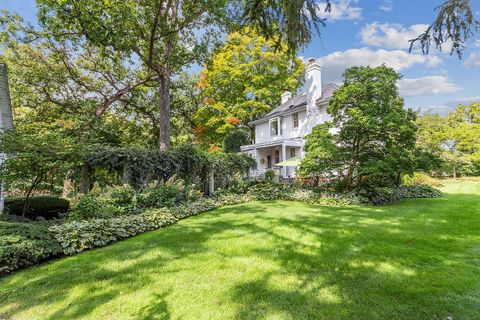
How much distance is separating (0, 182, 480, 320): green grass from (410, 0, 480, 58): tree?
363 cm

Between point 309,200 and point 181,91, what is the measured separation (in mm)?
18165

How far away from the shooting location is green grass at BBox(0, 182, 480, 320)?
9.25 feet

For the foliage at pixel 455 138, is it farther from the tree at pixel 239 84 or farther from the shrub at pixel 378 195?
the tree at pixel 239 84

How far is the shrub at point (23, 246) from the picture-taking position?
13.4 ft

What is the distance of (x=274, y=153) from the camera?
22656mm

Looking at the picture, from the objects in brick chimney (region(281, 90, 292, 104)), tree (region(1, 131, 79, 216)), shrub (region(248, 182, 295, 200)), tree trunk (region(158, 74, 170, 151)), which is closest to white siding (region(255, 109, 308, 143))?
brick chimney (region(281, 90, 292, 104))

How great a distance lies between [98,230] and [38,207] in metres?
3.59

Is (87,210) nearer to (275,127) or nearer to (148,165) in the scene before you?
(148,165)

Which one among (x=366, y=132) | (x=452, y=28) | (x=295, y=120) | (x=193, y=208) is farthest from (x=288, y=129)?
(x=452, y=28)

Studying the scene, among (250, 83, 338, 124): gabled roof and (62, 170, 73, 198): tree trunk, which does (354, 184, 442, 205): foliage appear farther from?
(62, 170, 73, 198): tree trunk

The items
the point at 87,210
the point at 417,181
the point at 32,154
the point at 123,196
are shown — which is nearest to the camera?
the point at 32,154

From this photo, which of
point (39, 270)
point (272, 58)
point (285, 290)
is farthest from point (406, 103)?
point (272, 58)

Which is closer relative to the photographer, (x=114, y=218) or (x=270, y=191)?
(x=114, y=218)

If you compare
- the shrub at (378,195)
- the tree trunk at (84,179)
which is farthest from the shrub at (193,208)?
the shrub at (378,195)
